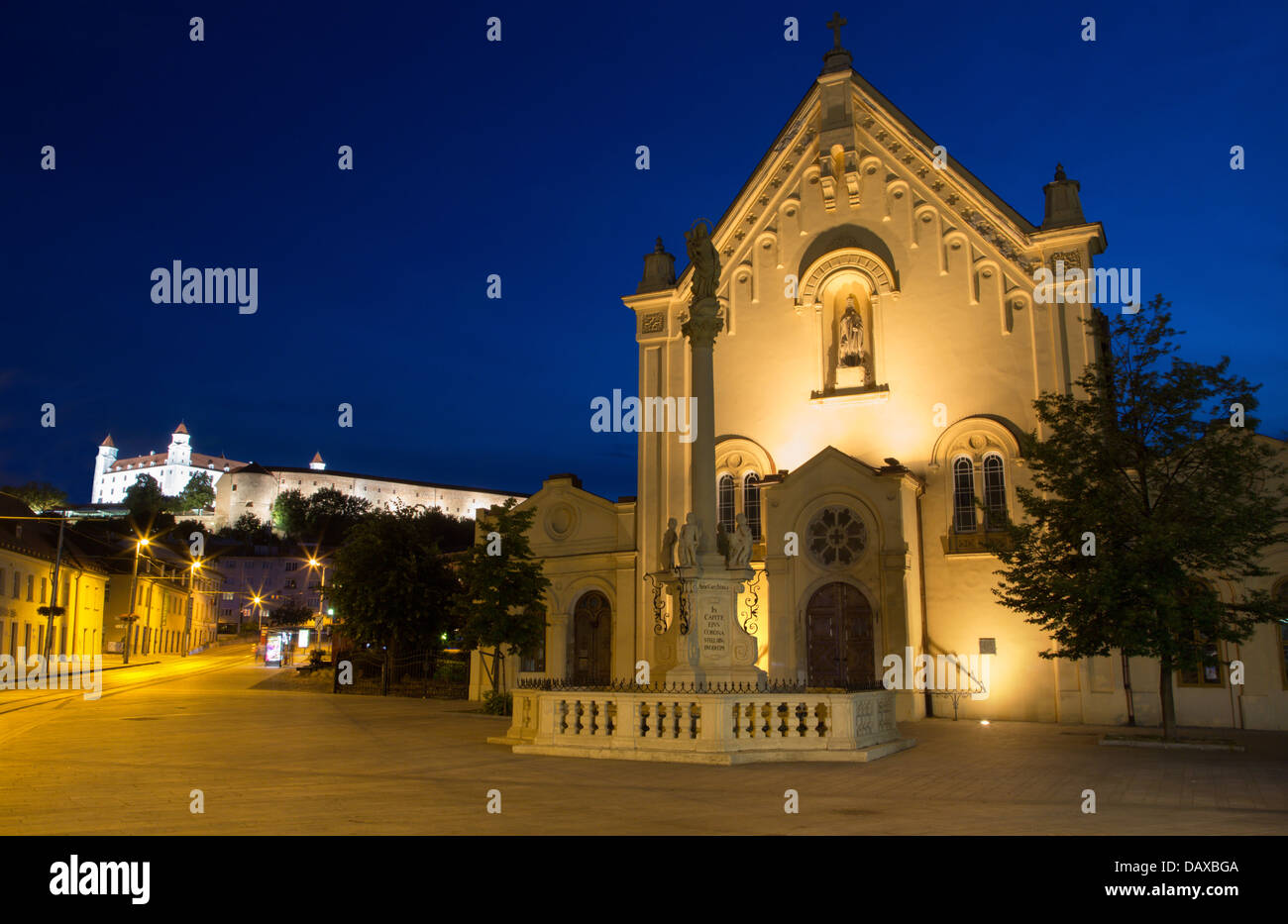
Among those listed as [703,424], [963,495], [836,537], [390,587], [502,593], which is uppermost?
[703,424]

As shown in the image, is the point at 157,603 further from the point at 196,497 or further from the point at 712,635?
the point at 196,497

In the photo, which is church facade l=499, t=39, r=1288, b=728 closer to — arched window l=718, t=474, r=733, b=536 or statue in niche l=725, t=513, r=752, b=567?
arched window l=718, t=474, r=733, b=536

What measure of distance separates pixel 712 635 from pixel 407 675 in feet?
71.1

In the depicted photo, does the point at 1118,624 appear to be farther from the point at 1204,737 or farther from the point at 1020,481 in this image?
the point at 1020,481

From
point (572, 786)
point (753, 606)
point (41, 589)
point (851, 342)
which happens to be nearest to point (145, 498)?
point (41, 589)

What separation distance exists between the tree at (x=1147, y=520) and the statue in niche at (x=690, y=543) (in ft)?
22.1

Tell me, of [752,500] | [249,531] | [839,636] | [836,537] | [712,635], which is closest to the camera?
[712,635]

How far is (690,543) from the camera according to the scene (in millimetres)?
17594

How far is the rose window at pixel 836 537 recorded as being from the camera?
26.2 meters

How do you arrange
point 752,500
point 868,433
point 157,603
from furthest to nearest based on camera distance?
point 157,603
point 752,500
point 868,433

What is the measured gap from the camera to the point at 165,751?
1542 cm

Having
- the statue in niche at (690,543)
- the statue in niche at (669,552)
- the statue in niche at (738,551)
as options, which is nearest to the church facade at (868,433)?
the statue in niche at (738,551)

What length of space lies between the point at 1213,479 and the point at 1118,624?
3.60 meters

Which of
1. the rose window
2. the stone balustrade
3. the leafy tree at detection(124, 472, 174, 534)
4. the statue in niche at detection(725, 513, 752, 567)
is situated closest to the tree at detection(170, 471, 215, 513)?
the leafy tree at detection(124, 472, 174, 534)
